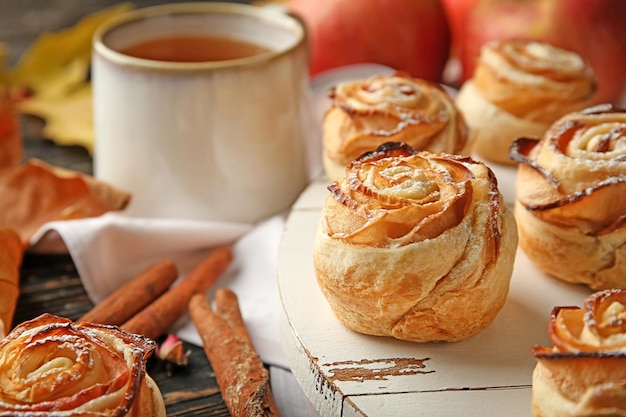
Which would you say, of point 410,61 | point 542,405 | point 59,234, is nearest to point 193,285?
point 59,234

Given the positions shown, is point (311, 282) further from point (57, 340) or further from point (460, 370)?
point (57, 340)

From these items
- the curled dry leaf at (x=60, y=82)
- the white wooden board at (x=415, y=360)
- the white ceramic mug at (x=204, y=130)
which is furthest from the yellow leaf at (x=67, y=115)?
the white wooden board at (x=415, y=360)

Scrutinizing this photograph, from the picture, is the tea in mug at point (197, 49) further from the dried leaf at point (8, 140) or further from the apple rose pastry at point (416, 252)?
the apple rose pastry at point (416, 252)

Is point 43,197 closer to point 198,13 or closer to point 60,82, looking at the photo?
point 198,13

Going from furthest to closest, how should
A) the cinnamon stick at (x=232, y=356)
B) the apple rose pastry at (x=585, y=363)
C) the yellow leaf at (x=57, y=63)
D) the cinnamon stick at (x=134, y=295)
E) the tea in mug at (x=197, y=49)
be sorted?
the yellow leaf at (x=57, y=63)
the tea in mug at (x=197, y=49)
the cinnamon stick at (x=134, y=295)
the cinnamon stick at (x=232, y=356)
the apple rose pastry at (x=585, y=363)

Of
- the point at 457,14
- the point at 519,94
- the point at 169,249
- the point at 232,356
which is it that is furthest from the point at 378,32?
the point at 232,356

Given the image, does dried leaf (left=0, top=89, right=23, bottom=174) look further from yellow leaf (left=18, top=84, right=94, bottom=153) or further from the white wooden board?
the white wooden board

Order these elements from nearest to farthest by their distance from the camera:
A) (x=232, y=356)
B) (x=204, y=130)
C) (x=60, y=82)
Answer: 1. (x=232, y=356)
2. (x=204, y=130)
3. (x=60, y=82)

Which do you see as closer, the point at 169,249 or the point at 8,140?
the point at 169,249
